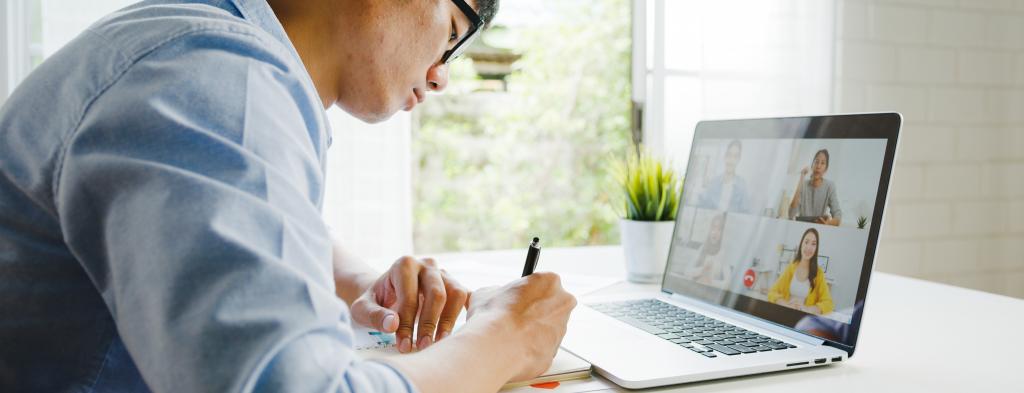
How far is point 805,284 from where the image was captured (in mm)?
924

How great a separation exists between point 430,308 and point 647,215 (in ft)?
2.04

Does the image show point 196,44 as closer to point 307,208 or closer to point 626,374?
point 307,208

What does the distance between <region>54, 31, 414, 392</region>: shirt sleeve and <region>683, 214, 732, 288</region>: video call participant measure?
0.67 meters

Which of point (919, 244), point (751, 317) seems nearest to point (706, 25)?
point (919, 244)

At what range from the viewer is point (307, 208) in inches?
19.7

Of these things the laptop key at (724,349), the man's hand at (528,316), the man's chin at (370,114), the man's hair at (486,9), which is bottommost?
the laptop key at (724,349)

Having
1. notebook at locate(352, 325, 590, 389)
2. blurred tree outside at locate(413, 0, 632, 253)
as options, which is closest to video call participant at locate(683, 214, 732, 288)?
notebook at locate(352, 325, 590, 389)

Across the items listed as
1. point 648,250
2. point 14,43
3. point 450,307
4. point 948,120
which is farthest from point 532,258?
point 948,120

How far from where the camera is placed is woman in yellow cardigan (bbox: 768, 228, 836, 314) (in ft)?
2.93

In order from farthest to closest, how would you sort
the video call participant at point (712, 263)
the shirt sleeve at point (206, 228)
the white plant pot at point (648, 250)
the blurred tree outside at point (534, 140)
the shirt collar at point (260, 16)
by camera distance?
the blurred tree outside at point (534, 140) → the white plant pot at point (648, 250) → the video call participant at point (712, 263) → the shirt collar at point (260, 16) → the shirt sleeve at point (206, 228)

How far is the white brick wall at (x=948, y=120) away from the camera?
2.78m

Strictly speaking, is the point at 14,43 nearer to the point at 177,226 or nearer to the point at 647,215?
the point at 647,215

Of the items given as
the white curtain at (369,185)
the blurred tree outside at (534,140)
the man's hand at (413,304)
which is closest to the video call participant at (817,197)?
the man's hand at (413,304)

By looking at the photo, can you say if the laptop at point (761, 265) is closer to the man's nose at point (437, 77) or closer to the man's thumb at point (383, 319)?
the man's thumb at point (383, 319)
